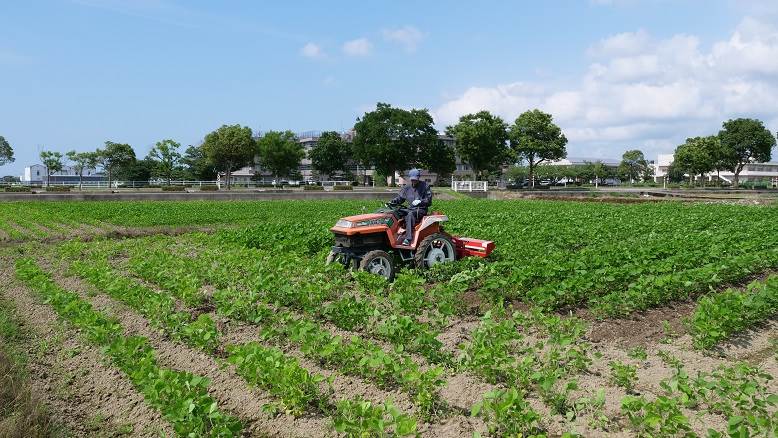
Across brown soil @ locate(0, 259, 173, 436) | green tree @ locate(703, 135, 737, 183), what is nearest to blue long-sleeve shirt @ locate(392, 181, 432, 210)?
brown soil @ locate(0, 259, 173, 436)

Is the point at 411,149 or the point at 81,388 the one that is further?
the point at 411,149

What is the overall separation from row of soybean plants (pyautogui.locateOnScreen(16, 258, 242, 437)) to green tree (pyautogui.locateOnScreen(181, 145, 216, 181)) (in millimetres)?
72493

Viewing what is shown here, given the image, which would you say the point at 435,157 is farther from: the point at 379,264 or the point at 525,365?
the point at 525,365

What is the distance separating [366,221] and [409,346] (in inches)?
144

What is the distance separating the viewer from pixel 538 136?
59.6 metres

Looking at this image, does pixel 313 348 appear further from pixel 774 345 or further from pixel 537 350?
pixel 774 345

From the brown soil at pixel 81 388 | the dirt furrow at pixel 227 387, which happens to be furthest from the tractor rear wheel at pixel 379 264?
the brown soil at pixel 81 388

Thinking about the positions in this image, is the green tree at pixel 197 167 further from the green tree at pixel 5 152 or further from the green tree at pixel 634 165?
the green tree at pixel 634 165

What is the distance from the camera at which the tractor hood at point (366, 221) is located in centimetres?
916

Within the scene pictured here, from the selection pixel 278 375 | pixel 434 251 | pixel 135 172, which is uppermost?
pixel 135 172

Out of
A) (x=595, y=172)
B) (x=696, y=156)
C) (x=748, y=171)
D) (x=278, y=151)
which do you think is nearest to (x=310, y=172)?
(x=278, y=151)

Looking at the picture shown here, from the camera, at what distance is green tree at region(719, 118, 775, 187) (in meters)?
68.2

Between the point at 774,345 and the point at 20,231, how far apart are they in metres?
19.3

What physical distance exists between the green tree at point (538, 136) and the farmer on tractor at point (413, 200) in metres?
51.2
